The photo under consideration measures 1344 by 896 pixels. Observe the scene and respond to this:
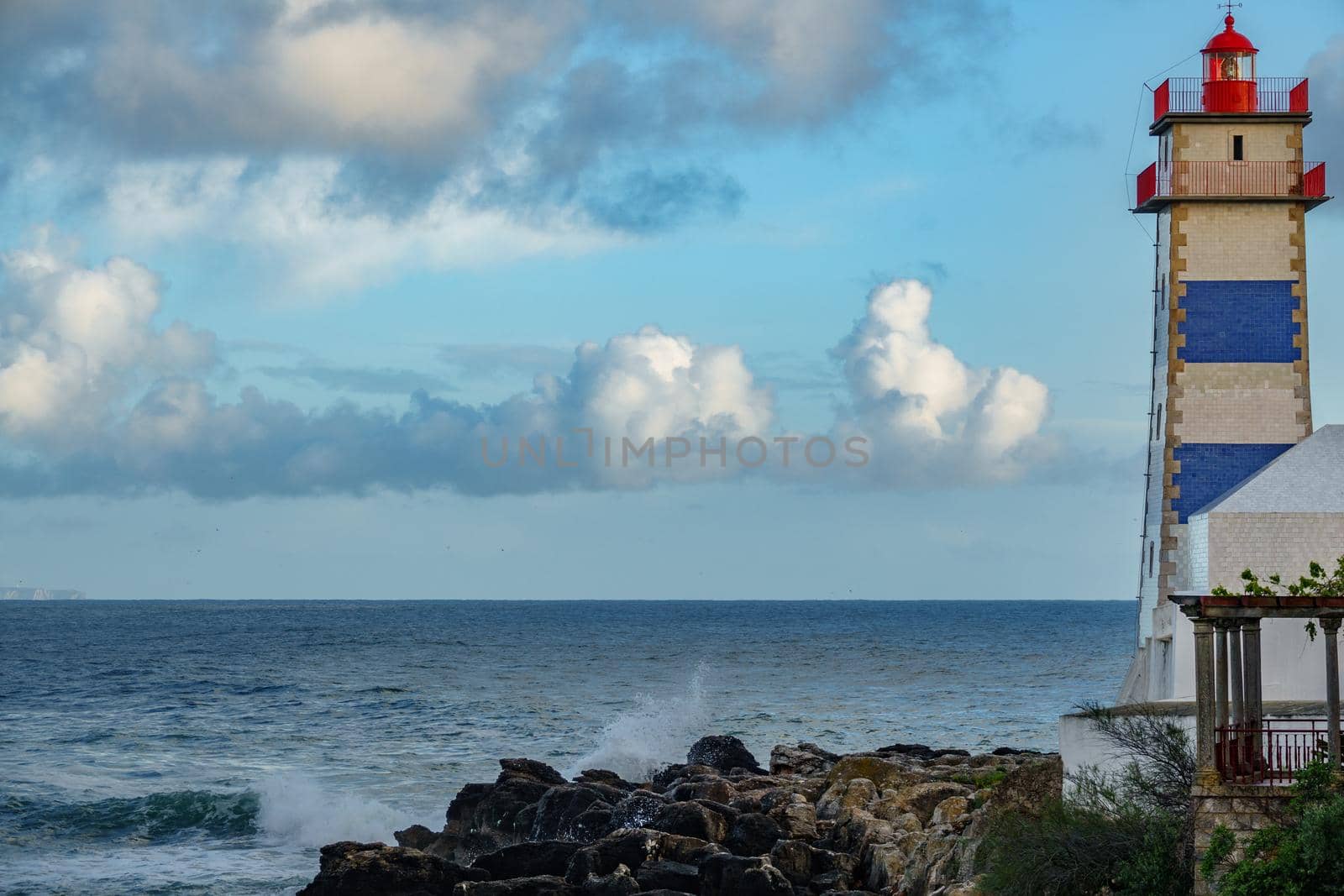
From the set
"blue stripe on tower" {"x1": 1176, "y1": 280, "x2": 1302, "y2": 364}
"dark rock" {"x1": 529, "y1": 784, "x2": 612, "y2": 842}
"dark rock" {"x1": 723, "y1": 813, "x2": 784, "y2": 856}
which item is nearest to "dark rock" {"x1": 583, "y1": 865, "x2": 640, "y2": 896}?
"dark rock" {"x1": 723, "y1": 813, "x2": 784, "y2": 856}

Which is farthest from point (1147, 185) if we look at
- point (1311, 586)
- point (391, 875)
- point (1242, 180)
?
point (391, 875)

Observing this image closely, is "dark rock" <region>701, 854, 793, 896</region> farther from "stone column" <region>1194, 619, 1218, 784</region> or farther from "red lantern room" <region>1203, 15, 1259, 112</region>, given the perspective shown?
"red lantern room" <region>1203, 15, 1259, 112</region>

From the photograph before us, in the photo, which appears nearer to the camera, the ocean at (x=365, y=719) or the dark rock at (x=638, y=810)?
the dark rock at (x=638, y=810)

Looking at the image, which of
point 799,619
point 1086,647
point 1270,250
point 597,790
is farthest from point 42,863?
point 799,619

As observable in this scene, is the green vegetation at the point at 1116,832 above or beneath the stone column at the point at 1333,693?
beneath

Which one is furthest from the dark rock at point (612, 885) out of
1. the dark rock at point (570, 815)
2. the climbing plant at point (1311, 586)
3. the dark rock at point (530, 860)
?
the climbing plant at point (1311, 586)

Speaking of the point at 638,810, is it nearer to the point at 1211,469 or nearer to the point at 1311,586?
the point at 1311,586

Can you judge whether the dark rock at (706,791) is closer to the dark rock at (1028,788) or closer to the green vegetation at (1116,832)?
the dark rock at (1028,788)

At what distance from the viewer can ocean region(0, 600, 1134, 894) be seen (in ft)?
97.0

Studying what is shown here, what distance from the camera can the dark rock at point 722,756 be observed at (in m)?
31.0

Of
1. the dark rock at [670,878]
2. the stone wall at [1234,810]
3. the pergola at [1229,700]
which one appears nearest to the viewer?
the stone wall at [1234,810]

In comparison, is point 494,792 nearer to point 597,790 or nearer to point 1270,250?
point 597,790

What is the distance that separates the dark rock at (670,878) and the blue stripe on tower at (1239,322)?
10.9 metres

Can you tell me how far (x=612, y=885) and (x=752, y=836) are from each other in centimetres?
269
